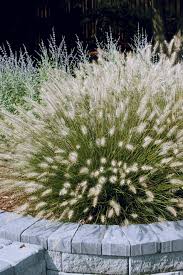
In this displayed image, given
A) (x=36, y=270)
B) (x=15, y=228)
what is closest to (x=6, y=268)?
(x=36, y=270)

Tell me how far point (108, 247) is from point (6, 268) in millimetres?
558

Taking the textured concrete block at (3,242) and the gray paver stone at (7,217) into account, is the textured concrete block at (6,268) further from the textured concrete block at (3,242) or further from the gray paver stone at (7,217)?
the gray paver stone at (7,217)

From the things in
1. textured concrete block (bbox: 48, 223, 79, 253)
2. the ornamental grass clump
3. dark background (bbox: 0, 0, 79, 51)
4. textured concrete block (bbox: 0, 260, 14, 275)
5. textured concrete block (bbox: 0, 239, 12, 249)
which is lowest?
textured concrete block (bbox: 0, 260, 14, 275)

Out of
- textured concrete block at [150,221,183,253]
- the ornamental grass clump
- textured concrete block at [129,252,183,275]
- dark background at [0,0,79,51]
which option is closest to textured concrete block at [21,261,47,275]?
the ornamental grass clump

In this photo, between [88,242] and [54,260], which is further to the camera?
[54,260]

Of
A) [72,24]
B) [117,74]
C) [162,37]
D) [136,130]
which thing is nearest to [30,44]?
[72,24]

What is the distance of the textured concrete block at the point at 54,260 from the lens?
2.99 metres

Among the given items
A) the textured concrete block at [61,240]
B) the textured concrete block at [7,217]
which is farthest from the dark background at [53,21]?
the textured concrete block at [61,240]

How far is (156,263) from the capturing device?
9.66 ft

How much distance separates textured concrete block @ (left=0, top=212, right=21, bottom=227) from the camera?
3.18 meters

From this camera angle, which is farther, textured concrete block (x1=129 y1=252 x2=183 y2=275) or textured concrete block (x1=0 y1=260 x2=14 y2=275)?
textured concrete block (x1=129 y1=252 x2=183 y2=275)

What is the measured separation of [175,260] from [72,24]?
784 cm

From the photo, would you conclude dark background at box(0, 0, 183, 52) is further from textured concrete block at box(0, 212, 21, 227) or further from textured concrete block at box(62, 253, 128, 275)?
textured concrete block at box(62, 253, 128, 275)

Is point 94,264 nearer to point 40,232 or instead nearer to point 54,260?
point 54,260
